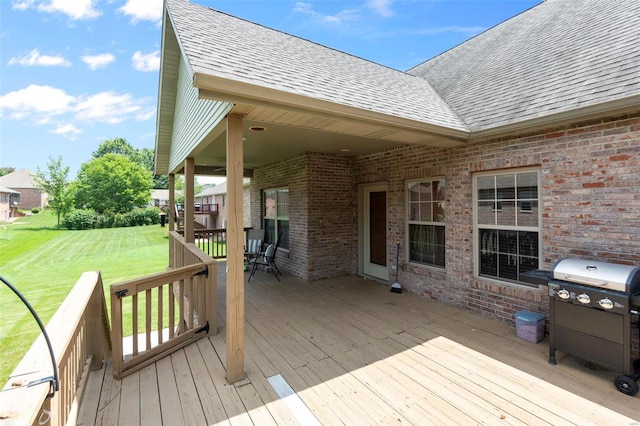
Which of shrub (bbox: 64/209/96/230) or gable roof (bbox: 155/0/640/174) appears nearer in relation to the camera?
gable roof (bbox: 155/0/640/174)

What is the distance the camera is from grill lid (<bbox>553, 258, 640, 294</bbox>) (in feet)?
9.23

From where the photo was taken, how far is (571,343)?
3133mm

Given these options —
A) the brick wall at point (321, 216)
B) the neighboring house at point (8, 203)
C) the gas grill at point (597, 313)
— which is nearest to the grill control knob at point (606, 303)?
the gas grill at point (597, 313)

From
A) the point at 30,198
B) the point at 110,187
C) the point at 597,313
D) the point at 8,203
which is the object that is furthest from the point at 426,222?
the point at 30,198

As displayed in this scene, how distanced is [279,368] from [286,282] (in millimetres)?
3594

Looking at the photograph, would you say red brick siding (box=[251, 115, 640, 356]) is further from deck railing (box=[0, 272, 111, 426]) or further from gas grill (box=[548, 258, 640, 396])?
deck railing (box=[0, 272, 111, 426])

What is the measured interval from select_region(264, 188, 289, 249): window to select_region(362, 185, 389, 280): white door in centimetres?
218

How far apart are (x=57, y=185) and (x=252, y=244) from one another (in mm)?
33821

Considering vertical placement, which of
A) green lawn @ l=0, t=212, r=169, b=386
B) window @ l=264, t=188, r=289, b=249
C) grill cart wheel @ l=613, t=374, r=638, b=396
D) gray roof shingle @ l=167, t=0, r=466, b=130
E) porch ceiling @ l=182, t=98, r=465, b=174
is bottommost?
green lawn @ l=0, t=212, r=169, b=386

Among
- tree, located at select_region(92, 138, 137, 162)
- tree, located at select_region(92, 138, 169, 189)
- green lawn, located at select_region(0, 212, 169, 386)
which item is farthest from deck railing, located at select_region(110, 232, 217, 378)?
tree, located at select_region(92, 138, 137, 162)

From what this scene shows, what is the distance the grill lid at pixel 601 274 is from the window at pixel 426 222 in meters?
2.26

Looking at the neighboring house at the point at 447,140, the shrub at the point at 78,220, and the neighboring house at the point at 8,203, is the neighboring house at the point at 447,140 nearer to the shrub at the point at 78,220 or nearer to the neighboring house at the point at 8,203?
the shrub at the point at 78,220

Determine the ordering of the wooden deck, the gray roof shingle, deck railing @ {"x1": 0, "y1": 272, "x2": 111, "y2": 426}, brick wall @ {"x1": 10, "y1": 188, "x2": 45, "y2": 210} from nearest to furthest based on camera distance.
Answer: deck railing @ {"x1": 0, "y1": 272, "x2": 111, "y2": 426} → the wooden deck → the gray roof shingle → brick wall @ {"x1": 10, "y1": 188, "x2": 45, "y2": 210}

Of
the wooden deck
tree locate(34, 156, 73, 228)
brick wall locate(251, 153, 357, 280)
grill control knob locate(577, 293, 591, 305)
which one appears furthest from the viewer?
tree locate(34, 156, 73, 228)
